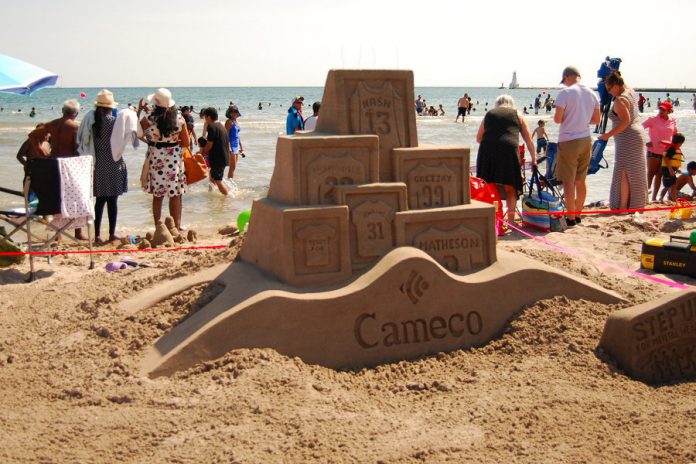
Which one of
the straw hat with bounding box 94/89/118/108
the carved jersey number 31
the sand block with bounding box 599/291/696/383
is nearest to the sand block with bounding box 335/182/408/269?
the carved jersey number 31

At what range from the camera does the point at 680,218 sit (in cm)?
816

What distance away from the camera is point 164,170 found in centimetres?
702

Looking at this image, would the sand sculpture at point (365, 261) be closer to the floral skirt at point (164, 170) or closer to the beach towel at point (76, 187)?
the beach towel at point (76, 187)

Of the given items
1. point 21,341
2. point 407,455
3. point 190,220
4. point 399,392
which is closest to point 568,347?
point 399,392

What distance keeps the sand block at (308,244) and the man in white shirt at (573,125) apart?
377 cm

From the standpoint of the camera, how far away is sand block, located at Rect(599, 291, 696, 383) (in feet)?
13.5

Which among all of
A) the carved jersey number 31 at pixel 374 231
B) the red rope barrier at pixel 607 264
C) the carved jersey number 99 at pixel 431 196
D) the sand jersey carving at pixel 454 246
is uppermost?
the carved jersey number 99 at pixel 431 196

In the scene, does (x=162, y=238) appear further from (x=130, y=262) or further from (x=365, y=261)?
(x=365, y=261)

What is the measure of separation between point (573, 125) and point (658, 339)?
3785mm

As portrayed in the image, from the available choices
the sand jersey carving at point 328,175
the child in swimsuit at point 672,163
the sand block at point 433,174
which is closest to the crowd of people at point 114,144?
the sand block at point 433,174

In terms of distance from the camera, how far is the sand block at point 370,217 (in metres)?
4.53

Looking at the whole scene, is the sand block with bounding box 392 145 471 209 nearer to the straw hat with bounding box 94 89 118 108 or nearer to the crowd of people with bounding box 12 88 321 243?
the crowd of people with bounding box 12 88 321 243

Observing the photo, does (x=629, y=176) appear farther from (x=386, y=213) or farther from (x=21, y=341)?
(x=21, y=341)

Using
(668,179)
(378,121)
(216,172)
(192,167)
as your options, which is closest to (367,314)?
(378,121)
